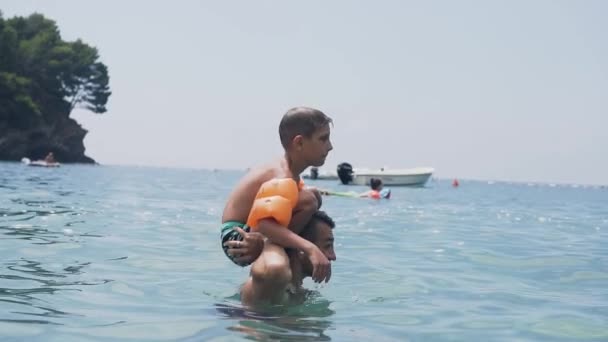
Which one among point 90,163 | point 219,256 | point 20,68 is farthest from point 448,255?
point 90,163

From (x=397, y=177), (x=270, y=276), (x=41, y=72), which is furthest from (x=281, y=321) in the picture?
(x=41, y=72)

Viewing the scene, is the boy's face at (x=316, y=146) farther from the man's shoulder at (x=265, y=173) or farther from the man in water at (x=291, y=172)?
the man's shoulder at (x=265, y=173)

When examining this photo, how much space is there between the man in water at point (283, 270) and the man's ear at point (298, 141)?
548 millimetres

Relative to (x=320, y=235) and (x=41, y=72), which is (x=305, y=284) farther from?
(x=41, y=72)

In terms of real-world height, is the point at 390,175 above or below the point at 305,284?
above

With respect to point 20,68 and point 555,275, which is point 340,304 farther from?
point 20,68

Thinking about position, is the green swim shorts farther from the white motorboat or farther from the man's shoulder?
the white motorboat

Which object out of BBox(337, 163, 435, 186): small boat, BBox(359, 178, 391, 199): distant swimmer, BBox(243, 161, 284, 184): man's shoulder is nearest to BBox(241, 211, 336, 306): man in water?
BBox(243, 161, 284, 184): man's shoulder

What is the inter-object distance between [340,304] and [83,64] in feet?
263

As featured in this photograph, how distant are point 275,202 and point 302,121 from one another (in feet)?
1.99

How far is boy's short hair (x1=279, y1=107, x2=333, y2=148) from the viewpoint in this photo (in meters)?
4.37

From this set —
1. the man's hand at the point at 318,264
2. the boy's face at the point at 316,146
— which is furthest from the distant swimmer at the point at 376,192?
the man's hand at the point at 318,264

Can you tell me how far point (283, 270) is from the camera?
410 cm

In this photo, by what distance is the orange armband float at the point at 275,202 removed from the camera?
4.16 metres
